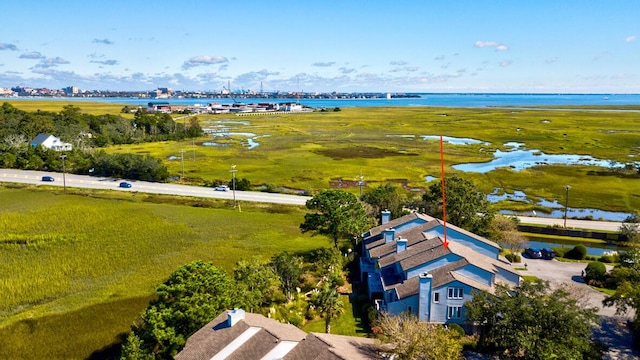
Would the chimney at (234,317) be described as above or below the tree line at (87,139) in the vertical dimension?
below

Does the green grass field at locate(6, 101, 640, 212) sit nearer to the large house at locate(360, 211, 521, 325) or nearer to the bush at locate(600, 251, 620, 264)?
the bush at locate(600, 251, 620, 264)

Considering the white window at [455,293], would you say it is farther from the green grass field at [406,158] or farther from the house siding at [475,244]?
the green grass field at [406,158]

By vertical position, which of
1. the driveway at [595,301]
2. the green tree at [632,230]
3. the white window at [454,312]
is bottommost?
the driveway at [595,301]

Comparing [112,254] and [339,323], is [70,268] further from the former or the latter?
[339,323]

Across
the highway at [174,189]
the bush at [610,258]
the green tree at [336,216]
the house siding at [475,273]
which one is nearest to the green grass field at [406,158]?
the highway at [174,189]

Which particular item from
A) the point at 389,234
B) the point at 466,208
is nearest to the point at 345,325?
the point at 389,234

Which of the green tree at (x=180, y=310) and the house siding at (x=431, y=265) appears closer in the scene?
the green tree at (x=180, y=310)

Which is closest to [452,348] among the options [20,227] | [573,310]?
[573,310]

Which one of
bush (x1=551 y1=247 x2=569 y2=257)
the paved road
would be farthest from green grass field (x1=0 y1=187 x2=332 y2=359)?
bush (x1=551 y1=247 x2=569 y2=257)
